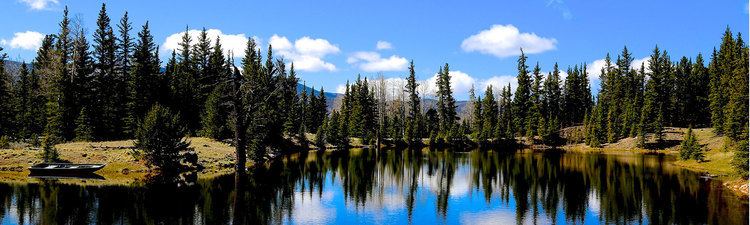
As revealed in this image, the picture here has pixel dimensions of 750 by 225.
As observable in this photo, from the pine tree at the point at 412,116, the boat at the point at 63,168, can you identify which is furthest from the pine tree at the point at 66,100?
the pine tree at the point at 412,116

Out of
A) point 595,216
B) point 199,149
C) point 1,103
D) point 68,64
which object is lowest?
point 595,216

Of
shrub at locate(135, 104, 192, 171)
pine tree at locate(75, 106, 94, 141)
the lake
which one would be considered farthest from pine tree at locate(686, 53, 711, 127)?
pine tree at locate(75, 106, 94, 141)

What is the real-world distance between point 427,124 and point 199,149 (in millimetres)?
84669

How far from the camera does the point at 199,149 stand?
63781 mm

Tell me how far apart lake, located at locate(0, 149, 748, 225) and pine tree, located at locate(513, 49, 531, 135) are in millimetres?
71898

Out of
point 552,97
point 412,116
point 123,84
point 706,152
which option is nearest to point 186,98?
point 123,84

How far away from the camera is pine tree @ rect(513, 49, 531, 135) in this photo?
436 ft

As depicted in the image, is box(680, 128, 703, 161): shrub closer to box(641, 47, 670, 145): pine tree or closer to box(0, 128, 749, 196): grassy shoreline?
box(0, 128, 749, 196): grassy shoreline

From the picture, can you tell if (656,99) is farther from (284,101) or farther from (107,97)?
(107,97)

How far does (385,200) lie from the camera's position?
4253 cm

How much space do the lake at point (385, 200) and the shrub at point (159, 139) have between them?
3785 millimetres

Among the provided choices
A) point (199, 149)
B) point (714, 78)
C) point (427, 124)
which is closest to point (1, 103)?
point (199, 149)

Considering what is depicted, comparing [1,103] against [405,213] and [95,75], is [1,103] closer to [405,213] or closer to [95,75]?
[95,75]

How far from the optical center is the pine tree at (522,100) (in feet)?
436
